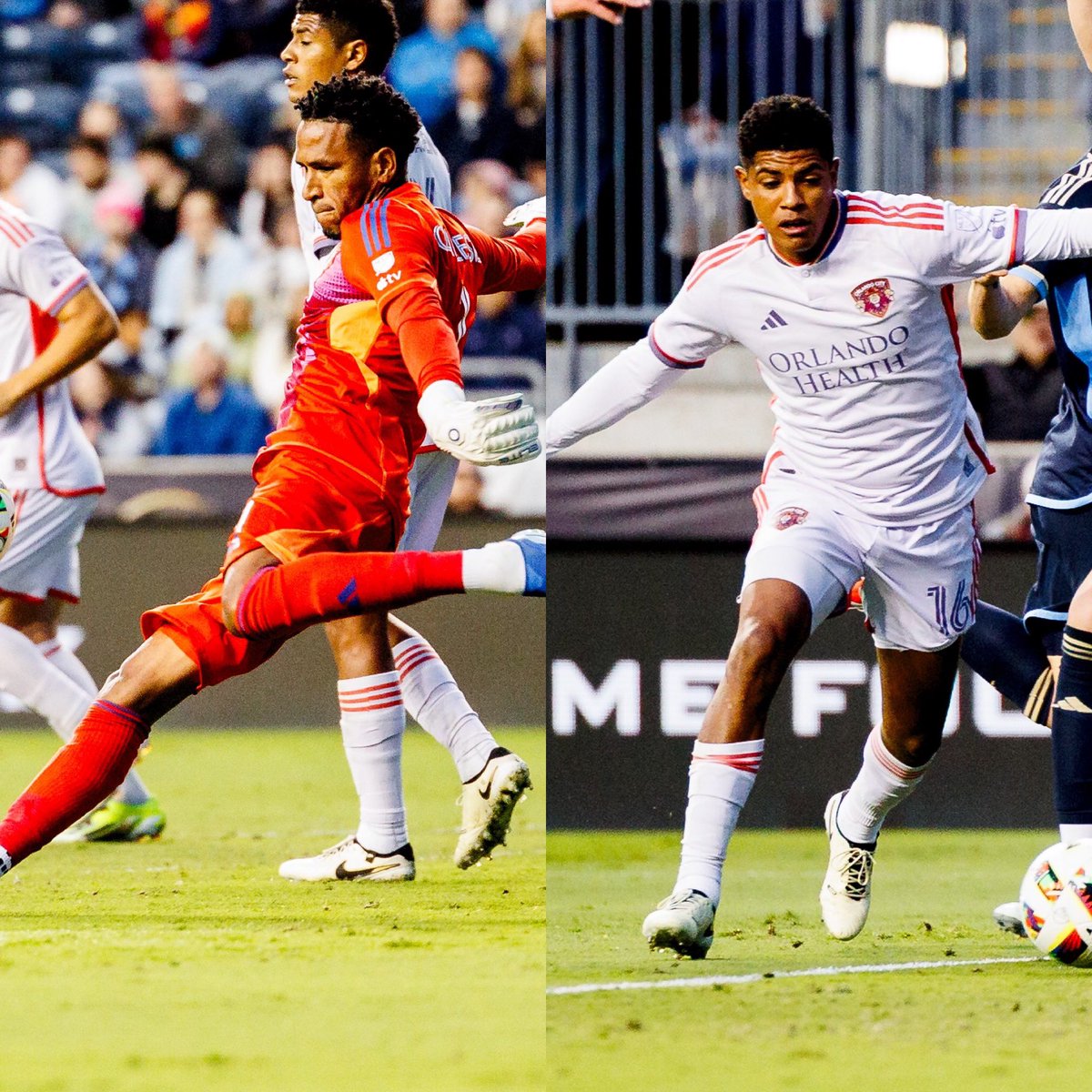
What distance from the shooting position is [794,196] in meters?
4.25

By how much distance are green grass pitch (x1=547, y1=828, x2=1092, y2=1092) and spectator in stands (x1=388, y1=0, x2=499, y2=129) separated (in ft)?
24.7

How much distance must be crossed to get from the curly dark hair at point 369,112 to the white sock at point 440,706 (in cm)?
145

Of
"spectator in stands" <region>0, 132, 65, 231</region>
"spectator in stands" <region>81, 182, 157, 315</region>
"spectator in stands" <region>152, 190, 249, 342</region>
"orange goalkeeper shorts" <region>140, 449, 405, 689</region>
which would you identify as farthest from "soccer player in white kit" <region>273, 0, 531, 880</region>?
"spectator in stands" <region>0, 132, 65, 231</region>

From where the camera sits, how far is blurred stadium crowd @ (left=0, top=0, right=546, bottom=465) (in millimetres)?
11516

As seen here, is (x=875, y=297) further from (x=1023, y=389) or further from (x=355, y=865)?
(x=1023, y=389)

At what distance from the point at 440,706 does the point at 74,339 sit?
152 centimetres

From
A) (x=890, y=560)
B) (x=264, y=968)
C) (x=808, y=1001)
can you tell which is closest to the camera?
(x=808, y=1001)

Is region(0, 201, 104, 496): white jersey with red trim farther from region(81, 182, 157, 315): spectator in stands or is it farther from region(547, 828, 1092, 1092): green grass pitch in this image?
region(81, 182, 157, 315): spectator in stands

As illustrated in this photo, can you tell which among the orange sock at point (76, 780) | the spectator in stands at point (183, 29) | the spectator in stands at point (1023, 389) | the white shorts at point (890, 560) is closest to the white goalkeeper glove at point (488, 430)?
the white shorts at point (890, 560)

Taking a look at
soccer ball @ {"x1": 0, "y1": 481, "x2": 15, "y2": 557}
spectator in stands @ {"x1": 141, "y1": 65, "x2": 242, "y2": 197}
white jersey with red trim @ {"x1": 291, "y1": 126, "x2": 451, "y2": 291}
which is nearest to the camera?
soccer ball @ {"x1": 0, "y1": 481, "x2": 15, "y2": 557}

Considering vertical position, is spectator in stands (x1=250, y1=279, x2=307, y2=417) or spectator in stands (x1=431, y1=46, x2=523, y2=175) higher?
spectator in stands (x1=431, y1=46, x2=523, y2=175)

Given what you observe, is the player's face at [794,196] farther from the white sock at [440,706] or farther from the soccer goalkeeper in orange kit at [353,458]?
the white sock at [440,706]

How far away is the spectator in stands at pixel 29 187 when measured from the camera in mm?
12883

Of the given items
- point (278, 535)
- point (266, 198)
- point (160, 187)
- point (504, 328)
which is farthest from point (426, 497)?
point (160, 187)
